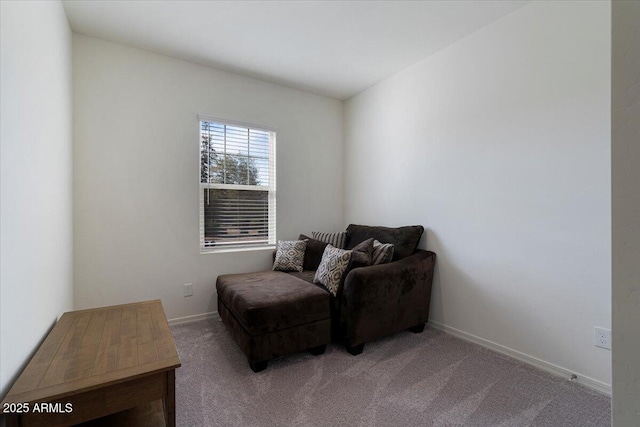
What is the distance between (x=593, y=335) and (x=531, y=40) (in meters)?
2.09

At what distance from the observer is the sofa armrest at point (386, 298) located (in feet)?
7.60

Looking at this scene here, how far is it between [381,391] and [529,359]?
1.22m

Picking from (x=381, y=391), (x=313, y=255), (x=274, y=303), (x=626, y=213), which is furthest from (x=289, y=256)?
(x=626, y=213)

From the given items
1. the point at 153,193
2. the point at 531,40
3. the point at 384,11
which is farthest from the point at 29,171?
the point at 531,40

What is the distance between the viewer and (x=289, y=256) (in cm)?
320

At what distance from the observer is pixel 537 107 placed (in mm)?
2139

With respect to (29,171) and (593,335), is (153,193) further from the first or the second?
(593,335)

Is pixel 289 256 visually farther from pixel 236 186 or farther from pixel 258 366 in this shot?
pixel 258 366

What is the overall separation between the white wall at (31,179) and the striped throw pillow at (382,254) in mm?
2261

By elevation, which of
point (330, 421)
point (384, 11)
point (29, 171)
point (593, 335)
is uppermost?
point (384, 11)

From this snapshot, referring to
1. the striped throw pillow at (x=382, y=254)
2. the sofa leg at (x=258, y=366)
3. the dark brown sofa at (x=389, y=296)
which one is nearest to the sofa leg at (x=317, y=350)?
the dark brown sofa at (x=389, y=296)

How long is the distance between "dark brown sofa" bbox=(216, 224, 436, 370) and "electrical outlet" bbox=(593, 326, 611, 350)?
3.84 ft

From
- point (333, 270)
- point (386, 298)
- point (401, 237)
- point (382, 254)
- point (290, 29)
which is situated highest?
point (290, 29)

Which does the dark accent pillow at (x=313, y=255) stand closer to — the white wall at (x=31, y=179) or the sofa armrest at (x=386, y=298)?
the sofa armrest at (x=386, y=298)
